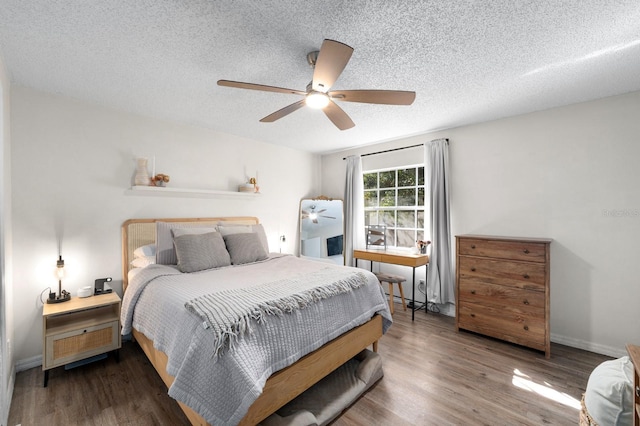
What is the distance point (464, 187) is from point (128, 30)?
143 inches

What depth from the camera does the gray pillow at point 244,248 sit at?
299 centimetres

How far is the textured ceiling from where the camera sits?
58.9 inches

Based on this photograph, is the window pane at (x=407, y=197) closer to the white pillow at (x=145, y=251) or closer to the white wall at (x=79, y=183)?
the white wall at (x=79, y=183)

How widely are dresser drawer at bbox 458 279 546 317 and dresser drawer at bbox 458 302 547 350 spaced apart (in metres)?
0.05

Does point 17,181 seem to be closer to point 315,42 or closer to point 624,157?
point 315,42

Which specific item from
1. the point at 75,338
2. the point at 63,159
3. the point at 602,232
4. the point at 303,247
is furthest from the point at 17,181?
the point at 602,232

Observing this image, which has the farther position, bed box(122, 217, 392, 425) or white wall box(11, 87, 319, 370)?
white wall box(11, 87, 319, 370)

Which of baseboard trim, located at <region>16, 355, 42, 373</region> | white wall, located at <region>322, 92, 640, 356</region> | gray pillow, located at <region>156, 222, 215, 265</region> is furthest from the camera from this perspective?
gray pillow, located at <region>156, 222, 215, 265</region>

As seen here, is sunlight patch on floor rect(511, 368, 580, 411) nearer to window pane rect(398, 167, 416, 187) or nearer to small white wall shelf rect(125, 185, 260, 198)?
window pane rect(398, 167, 416, 187)

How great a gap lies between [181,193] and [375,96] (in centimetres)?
264

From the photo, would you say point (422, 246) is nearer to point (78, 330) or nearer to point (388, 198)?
point (388, 198)

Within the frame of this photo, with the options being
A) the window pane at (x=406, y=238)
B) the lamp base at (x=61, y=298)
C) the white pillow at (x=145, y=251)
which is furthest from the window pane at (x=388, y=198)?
the lamp base at (x=61, y=298)

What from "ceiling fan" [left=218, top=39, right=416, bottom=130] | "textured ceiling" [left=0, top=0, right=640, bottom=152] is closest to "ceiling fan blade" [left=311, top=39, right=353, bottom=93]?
"ceiling fan" [left=218, top=39, right=416, bottom=130]

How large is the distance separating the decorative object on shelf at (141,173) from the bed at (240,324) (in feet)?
1.52
